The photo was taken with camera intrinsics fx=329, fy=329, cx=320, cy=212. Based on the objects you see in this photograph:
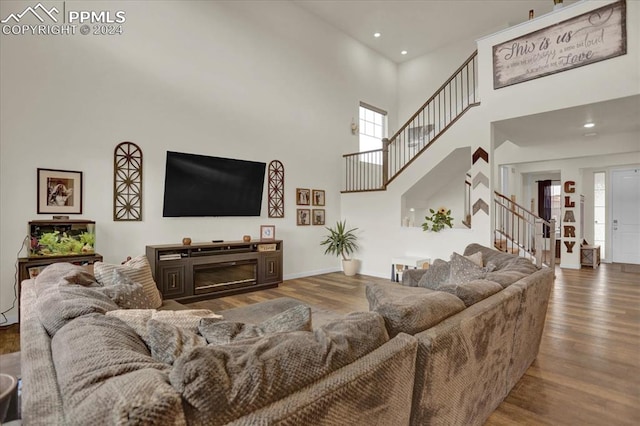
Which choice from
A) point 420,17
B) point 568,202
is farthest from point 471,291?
point 568,202

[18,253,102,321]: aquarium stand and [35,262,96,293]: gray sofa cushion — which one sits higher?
[35,262,96,293]: gray sofa cushion

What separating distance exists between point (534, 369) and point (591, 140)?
237 inches

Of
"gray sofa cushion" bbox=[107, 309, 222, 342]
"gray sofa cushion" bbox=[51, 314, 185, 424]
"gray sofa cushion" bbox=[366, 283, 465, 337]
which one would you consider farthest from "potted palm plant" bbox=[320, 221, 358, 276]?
"gray sofa cushion" bbox=[51, 314, 185, 424]

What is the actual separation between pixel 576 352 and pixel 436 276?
135cm

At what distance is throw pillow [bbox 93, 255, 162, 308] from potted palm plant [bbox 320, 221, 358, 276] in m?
4.19

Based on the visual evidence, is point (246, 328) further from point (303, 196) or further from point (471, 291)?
point (303, 196)

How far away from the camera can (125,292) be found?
234 centimetres

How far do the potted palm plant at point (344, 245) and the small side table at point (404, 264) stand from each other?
91 centimetres

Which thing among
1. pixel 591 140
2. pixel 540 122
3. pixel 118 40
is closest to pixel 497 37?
pixel 540 122

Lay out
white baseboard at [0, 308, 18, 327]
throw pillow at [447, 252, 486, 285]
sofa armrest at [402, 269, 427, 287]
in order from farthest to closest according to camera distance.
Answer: sofa armrest at [402, 269, 427, 287]
white baseboard at [0, 308, 18, 327]
throw pillow at [447, 252, 486, 285]

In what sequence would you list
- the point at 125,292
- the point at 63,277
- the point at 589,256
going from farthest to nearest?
the point at 589,256 → the point at 125,292 → the point at 63,277

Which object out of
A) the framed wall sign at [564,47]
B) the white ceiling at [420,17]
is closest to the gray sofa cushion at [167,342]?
the framed wall sign at [564,47]

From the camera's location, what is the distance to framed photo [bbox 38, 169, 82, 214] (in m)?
→ 3.81

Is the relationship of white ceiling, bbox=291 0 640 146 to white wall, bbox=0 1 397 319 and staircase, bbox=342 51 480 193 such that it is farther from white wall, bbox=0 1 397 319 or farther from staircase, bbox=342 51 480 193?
staircase, bbox=342 51 480 193
